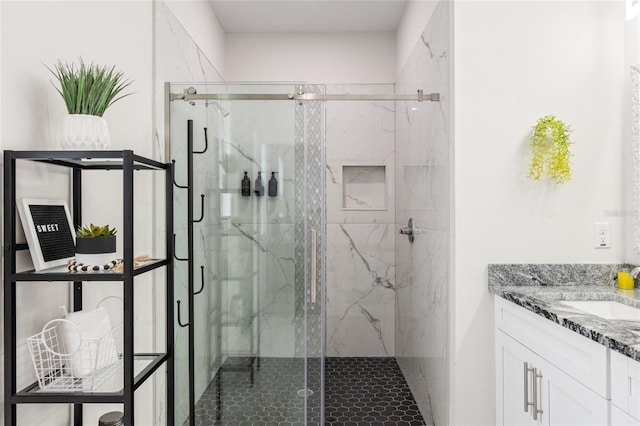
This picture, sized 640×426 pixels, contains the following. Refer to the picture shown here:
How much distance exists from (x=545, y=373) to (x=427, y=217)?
1.14 metres

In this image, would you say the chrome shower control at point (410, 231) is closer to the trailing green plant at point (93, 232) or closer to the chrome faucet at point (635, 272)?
the chrome faucet at point (635, 272)

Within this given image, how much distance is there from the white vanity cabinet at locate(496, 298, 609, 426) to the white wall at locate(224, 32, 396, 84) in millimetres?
2504

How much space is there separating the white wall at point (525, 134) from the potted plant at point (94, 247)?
4.67 feet

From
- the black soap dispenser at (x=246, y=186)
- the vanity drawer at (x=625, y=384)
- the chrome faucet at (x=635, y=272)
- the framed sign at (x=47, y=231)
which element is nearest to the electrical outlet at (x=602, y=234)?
the chrome faucet at (x=635, y=272)

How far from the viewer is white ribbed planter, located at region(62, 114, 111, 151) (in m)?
1.39

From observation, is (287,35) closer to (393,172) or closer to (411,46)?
(411,46)

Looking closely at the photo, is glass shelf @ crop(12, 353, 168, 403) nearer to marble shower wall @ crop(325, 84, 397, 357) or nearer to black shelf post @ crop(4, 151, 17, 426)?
black shelf post @ crop(4, 151, 17, 426)

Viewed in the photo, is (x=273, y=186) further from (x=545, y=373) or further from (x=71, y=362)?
(x=545, y=373)

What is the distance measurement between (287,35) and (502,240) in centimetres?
270

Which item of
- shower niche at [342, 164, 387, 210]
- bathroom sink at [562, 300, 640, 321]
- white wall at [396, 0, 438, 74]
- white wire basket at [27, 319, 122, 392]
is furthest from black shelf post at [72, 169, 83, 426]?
shower niche at [342, 164, 387, 210]

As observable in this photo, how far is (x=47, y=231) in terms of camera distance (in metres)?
1.41

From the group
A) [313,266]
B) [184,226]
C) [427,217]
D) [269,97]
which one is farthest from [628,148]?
[184,226]

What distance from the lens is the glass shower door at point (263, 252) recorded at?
2295mm

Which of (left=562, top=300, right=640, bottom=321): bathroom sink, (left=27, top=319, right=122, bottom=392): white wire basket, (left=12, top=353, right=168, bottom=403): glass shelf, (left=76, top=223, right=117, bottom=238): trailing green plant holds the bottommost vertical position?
(left=12, top=353, right=168, bottom=403): glass shelf
